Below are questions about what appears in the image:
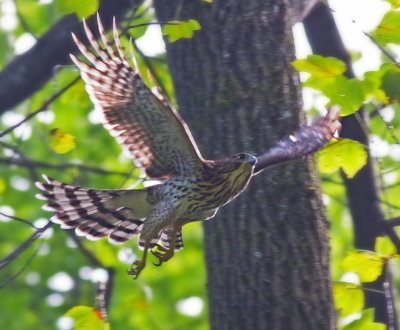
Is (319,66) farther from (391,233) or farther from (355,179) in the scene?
(355,179)

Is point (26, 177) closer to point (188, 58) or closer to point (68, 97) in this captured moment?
point (68, 97)

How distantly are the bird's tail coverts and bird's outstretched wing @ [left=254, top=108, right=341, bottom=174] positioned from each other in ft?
3.01

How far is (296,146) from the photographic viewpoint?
4.40 meters

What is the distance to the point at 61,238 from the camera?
1027cm

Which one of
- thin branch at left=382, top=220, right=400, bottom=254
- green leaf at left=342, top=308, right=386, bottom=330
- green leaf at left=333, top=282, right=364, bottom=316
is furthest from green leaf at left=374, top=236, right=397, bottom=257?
green leaf at left=342, top=308, right=386, bottom=330

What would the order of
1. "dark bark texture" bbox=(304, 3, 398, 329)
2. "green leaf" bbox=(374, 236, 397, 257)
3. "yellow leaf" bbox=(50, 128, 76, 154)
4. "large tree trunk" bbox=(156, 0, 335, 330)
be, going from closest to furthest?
"large tree trunk" bbox=(156, 0, 335, 330) < "green leaf" bbox=(374, 236, 397, 257) < "yellow leaf" bbox=(50, 128, 76, 154) < "dark bark texture" bbox=(304, 3, 398, 329)

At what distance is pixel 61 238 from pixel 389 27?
6.43m

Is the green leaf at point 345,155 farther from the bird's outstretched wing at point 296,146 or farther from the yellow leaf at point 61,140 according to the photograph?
the yellow leaf at point 61,140

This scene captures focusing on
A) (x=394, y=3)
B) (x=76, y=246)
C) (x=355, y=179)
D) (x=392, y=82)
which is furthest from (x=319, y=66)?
(x=76, y=246)

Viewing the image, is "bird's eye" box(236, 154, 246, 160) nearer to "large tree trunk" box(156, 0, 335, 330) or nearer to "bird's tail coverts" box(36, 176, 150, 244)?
"large tree trunk" box(156, 0, 335, 330)

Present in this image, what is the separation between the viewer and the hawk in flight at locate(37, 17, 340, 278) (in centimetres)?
444

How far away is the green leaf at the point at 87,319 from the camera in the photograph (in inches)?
172

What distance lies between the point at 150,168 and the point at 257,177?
60 cm

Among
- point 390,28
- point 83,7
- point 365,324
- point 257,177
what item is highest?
point 83,7
